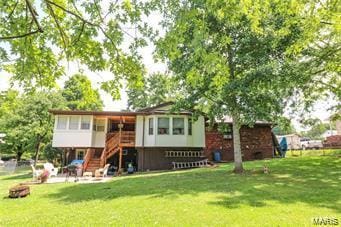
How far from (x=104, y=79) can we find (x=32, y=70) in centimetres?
147

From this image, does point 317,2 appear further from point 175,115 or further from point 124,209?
point 175,115

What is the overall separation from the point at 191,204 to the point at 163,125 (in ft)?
43.7

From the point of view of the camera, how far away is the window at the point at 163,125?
2120 cm

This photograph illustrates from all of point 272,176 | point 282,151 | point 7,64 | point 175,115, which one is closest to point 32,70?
point 7,64

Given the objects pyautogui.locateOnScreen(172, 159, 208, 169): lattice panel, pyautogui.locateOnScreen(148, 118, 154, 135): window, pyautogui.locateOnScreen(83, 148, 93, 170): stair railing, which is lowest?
pyautogui.locateOnScreen(172, 159, 208, 169): lattice panel

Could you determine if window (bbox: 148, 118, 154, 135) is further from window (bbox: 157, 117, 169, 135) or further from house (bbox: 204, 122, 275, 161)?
house (bbox: 204, 122, 275, 161)

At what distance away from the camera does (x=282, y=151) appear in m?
25.6

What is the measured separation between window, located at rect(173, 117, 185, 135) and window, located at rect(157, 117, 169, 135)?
0.62 meters

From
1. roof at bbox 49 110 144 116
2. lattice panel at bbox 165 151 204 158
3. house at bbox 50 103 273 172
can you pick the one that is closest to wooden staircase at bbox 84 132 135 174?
house at bbox 50 103 273 172

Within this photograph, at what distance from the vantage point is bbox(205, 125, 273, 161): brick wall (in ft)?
78.6

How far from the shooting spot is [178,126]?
70.6 ft

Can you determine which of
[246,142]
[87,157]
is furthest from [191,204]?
[246,142]

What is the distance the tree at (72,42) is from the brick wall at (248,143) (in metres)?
19.2

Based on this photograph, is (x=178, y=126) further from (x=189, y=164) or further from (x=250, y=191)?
(x=250, y=191)
